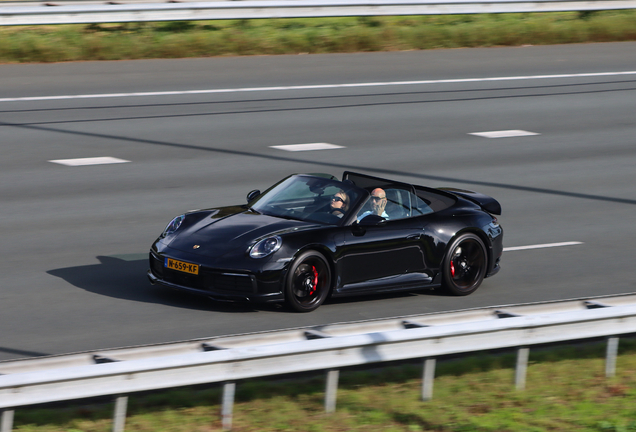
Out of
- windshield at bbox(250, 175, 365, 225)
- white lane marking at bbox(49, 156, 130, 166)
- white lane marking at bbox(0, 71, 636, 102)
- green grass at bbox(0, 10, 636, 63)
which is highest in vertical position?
green grass at bbox(0, 10, 636, 63)

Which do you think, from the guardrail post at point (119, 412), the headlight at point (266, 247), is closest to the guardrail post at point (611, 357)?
Result: the headlight at point (266, 247)

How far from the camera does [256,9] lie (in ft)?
77.6

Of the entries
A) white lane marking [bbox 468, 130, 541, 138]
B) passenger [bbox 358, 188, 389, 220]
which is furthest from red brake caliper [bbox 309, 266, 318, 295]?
white lane marking [bbox 468, 130, 541, 138]

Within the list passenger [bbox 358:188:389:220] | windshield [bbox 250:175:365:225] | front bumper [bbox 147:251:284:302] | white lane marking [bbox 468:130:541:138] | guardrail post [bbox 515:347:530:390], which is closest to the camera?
guardrail post [bbox 515:347:530:390]

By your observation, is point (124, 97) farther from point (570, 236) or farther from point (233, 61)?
point (570, 236)

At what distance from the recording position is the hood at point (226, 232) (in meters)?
9.36

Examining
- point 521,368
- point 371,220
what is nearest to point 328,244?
point 371,220

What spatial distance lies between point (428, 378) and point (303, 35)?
17.9 metres

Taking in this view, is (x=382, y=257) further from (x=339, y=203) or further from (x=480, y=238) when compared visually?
(x=480, y=238)

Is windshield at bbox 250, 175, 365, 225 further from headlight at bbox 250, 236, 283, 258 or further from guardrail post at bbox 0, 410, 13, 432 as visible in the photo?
guardrail post at bbox 0, 410, 13, 432

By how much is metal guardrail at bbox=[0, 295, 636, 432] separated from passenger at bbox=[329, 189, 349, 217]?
243 cm

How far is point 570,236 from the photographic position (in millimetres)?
12898

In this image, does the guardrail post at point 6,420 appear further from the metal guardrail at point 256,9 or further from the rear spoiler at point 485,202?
the metal guardrail at point 256,9

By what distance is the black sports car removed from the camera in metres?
9.23
